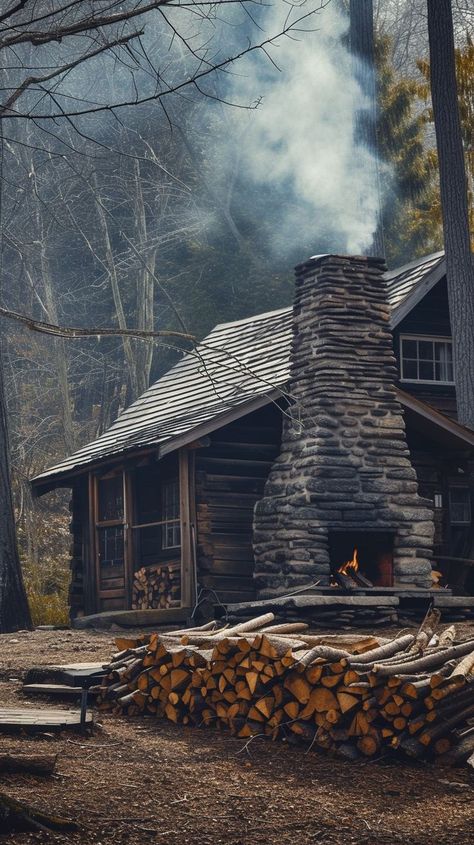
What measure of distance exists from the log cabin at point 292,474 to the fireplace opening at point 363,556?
0.03 meters

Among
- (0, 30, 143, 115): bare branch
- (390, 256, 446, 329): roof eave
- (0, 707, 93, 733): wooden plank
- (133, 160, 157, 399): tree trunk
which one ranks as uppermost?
(133, 160, 157, 399): tree trunk

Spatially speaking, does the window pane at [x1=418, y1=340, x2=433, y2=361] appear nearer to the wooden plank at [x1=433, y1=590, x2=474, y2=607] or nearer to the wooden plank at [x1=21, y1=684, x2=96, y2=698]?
the wooden plank at [x1=433, y1=590, x2=474, y2=607]

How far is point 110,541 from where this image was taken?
840 inches

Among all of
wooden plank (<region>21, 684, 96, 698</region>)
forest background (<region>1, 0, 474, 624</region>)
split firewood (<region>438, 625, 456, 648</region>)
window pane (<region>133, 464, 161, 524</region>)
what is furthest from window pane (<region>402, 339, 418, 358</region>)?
wooden plank (<region>21, 684, 96, 698</region>)

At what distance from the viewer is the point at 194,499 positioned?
18125 mm

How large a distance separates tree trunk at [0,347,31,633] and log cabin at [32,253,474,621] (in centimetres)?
117

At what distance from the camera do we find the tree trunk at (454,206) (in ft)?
67.2

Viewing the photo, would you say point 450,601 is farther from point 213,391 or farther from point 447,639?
point 213,391

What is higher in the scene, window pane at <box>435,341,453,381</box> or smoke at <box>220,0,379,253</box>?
smoke at <box>220,0,379,253</box>

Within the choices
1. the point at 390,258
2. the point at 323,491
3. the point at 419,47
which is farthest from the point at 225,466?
the point at 419,47

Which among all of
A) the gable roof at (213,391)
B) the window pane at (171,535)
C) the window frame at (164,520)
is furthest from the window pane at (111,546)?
the window pane at (171,535)

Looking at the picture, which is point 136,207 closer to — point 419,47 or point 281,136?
point 281,136

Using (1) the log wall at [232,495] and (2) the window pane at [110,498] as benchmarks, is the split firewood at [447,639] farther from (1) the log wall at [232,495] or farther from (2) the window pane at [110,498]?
(2) the window pane at [110,498]

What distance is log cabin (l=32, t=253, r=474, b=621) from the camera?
1681cm
